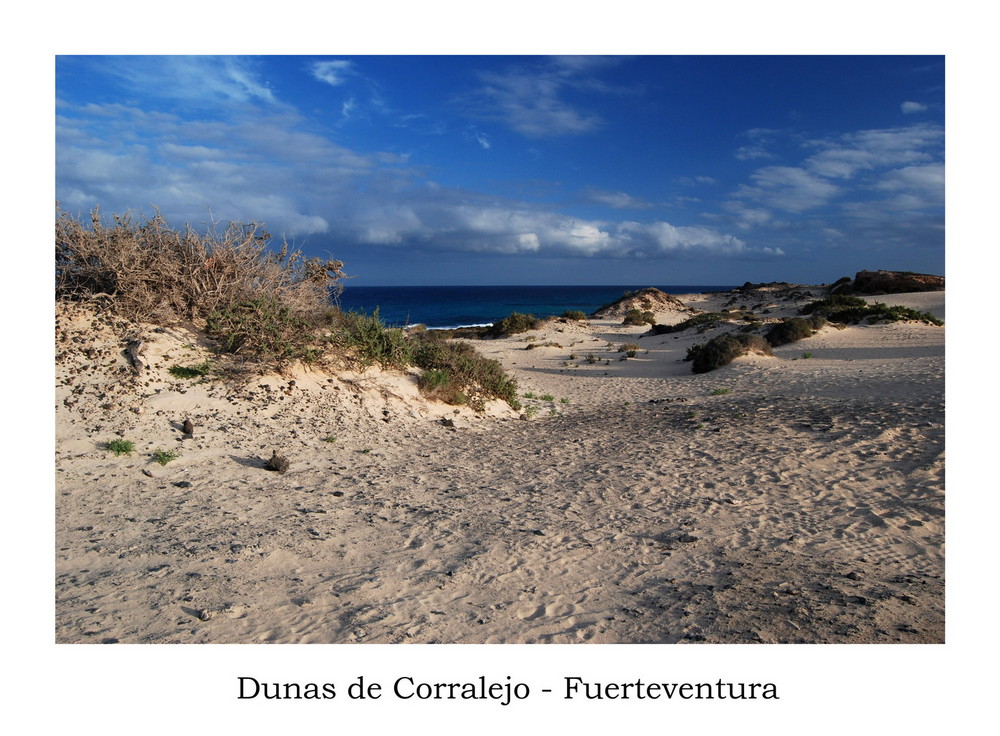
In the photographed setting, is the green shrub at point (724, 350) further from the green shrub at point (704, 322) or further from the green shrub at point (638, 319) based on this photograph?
the green shrub at point (638, 319)

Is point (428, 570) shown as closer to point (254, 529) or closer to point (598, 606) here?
point (598, 606)

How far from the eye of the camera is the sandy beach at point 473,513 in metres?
3.92

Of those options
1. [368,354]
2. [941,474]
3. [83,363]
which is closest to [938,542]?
[941,474]

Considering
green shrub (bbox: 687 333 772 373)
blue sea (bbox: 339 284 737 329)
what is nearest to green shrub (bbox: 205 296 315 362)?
blue sea (bbox: 339 284 737 329)

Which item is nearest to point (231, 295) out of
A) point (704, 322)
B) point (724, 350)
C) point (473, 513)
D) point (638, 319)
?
point (473, 513)

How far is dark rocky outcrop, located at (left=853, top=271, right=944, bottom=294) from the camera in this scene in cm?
3447

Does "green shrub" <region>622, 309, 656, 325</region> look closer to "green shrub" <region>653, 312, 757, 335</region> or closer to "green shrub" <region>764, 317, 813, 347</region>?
"green shrub" <region>653, 312, 757, 335</region>

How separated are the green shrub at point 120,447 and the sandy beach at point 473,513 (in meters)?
0.12

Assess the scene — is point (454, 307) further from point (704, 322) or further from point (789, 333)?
point (789, 333)

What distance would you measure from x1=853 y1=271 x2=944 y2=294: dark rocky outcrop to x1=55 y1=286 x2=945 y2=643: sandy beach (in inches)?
1132

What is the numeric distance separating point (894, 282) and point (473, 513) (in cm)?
3988

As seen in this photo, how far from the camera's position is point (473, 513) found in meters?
6.01

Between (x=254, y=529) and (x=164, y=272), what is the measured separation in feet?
19.6

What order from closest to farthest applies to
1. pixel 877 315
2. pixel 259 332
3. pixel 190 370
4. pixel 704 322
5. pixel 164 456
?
1. pixel 164 456
2. pixel 190 370
3. pixel 259 332
4. pixel 877 315
5. pixel 704 322
